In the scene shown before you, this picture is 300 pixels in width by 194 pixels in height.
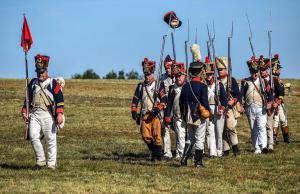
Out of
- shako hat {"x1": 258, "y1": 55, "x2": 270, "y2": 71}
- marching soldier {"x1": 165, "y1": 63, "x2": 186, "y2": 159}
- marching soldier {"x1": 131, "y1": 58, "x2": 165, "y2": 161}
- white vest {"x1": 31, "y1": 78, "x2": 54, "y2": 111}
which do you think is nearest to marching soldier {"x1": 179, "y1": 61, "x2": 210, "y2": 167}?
marching soldier {"x1": 165, "y1": 63, "x2": 186, "y2": 159}

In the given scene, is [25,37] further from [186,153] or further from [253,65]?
[253,65]

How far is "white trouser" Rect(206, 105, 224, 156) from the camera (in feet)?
67.1

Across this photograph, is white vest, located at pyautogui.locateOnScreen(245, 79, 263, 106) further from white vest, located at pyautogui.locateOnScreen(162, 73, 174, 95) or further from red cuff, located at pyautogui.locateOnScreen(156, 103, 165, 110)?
red cuff, located at pyautogui.locateOnScreen(156, 103, 165, 110)

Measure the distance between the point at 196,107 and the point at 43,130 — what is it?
3.19 meters

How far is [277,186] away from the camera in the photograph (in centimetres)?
1531

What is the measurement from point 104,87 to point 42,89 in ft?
132

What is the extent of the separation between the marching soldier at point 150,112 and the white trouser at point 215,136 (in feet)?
4.81

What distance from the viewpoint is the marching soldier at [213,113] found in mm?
20266

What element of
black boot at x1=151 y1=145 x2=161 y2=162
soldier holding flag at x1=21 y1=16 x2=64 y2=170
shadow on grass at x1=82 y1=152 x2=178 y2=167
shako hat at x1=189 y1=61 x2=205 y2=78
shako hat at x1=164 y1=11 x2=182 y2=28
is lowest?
shadow on grass at x1=82 y1=152 x2=178 y2=167

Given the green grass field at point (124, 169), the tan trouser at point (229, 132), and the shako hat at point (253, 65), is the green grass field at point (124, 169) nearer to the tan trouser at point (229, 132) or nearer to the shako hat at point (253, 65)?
the tan trouser at point (229, 132)

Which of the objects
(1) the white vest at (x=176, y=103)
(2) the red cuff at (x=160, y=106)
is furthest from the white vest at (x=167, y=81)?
(2) the red cuff at (x=160, y=106)

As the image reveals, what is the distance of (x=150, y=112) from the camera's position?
64.5ft

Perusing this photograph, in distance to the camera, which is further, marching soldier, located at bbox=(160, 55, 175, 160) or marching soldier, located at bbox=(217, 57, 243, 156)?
marching soldier, located at bbox=(217, 57, 243, 156)

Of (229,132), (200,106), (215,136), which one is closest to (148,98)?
(215,136)
